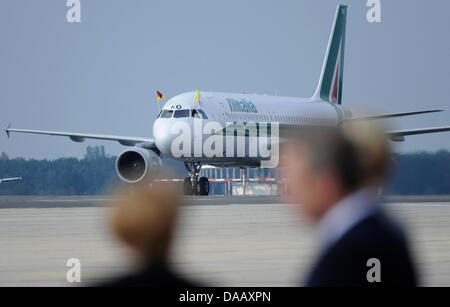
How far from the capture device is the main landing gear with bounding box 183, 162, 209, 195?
3269 cm

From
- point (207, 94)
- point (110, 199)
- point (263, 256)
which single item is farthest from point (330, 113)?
point (110, 199)

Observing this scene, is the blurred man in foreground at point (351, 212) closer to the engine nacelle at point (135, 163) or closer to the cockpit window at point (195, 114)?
the engine nacelle at point (135, 163)

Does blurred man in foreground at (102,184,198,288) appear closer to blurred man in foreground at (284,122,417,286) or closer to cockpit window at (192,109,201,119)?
blurred man in foreground at (284,122,417,286)

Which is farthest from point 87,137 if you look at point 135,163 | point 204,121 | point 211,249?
point 211,249

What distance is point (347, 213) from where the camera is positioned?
13.0 ft

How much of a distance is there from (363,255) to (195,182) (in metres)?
29.1

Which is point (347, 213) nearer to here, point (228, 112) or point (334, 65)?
point (228, 112)

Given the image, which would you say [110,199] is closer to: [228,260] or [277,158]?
[228,260]

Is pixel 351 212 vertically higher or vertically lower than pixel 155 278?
higher

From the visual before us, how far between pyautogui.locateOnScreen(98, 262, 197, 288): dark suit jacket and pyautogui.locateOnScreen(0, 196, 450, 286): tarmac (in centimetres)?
7

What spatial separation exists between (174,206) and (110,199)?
480 mm

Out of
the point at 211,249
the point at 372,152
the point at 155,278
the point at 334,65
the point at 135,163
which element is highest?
the point at 334,65
